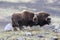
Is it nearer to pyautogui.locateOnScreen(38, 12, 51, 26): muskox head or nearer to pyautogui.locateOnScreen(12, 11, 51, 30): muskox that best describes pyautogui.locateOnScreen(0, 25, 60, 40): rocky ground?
pyautogui.locateOnScreen(12, 11, 51, 30): muskox

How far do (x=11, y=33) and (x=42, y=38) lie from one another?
1.60 meters

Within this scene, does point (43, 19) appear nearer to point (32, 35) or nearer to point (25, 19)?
point (25, 19)

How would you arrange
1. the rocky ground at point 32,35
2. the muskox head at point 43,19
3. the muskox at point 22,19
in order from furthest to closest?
the muskox head at point 43,19, the muskox at point 22,19, the rocky ground at point 32,35

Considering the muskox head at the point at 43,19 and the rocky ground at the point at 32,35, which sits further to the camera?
the muskox head at the point at 43,19

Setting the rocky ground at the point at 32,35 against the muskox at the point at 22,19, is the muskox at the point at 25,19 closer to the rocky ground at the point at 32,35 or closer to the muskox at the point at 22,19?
the muskox at the point at 22,19

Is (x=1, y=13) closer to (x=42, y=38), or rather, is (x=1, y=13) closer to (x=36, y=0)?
(x=36, y=0)

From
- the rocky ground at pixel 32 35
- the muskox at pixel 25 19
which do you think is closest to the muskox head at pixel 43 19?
the muskox at pixel 25 19

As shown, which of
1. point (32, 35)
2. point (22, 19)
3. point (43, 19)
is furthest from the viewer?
point (43, 19)

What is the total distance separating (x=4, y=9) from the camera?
6644 centimetres

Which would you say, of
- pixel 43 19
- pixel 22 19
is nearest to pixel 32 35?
pixel 22 19

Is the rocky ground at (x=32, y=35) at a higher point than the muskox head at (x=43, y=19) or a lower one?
lower

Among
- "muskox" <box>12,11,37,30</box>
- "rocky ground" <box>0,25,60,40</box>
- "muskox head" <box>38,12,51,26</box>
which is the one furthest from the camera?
"muskox head" <box>38,12,51,26</box>

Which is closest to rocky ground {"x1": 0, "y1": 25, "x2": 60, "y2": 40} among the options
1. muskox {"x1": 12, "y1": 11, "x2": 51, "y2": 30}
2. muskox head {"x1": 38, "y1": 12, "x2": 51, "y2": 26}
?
muskox {"x1": 12, "y1": 11, "x2": 51, "y2": 30}

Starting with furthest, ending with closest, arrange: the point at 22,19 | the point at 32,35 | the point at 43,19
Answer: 1. the point at 43,19
2. the point at 22,19
3. the point at 32,35
